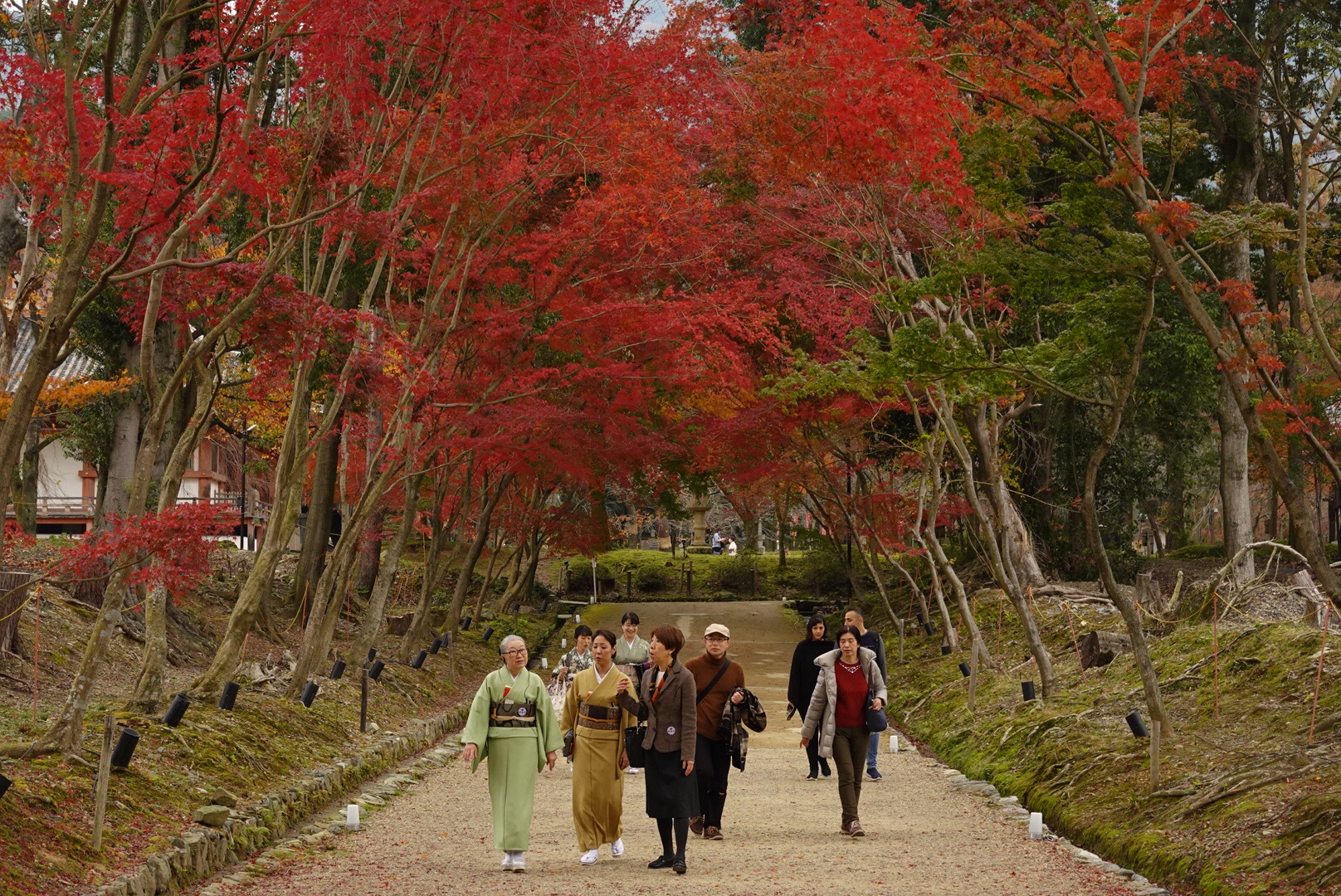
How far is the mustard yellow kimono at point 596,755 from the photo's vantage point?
8.44 meters

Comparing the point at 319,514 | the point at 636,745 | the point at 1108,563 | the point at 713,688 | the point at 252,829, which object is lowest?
the point at 252,829

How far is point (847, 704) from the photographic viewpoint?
9.59 m

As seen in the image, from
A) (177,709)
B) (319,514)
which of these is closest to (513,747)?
(177,709)

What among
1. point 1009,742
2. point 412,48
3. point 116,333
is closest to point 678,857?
point 1009,742

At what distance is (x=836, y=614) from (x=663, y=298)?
1304 cm

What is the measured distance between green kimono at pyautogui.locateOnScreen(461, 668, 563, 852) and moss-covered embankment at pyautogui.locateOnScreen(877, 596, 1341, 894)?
12.6 ft

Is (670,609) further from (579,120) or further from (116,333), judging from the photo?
(579,120)

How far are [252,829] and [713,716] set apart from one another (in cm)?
324

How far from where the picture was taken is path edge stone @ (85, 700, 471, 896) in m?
7.07

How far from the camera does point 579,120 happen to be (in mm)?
15141

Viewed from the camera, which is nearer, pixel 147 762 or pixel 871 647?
pixel 147 762

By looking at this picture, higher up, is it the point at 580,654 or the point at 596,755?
the point at 580,654

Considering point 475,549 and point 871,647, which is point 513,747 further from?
point 475,549

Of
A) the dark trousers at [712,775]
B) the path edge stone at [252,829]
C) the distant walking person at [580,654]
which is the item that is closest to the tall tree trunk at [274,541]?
the path edge stone at [252,829]
